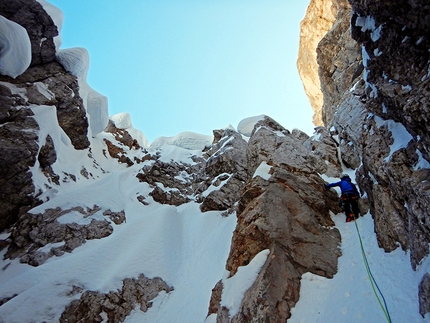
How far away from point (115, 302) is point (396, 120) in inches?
603

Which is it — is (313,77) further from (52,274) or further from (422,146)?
(52,274)

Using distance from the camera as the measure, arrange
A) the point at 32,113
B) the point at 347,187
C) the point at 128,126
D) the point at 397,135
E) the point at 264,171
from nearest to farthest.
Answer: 1. the point at 397,135
2. the point at 347,187
3. the point at 264,171
4. the point at 32,113
5. the point at 128,126

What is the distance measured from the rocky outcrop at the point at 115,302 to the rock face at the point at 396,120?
475 inches

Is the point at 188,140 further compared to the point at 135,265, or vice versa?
the point at 188,140

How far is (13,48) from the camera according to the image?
21.7 m

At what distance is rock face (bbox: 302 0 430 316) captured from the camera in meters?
6.60

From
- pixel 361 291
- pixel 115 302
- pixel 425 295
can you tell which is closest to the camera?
pixel 425 295

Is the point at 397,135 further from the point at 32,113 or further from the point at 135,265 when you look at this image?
the point at 32,113

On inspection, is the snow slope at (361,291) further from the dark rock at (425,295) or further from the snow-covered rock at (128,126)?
the snow-covered rock at (128,126)

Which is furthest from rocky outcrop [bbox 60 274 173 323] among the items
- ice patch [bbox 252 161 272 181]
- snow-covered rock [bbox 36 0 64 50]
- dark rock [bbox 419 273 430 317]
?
snow-covered rock [bbox 36 0 64 50]

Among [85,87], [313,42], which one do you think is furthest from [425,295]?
[313,42]

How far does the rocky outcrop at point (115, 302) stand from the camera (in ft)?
43.5

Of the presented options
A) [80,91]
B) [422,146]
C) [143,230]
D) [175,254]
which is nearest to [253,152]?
[175,254]

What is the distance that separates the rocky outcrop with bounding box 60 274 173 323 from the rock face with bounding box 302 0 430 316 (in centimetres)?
1206
